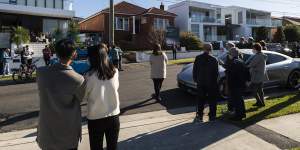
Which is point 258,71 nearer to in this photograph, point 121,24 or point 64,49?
point 64,49

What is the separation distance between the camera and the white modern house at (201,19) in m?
52.3

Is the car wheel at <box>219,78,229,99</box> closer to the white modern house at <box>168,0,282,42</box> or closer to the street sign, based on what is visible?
the street sign

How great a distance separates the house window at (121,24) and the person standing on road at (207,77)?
3742 cm

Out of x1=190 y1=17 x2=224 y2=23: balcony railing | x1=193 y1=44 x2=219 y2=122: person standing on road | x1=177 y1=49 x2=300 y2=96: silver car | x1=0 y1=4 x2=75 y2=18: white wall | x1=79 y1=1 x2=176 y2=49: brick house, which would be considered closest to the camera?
x1=193 y1=44 x2=219 y2=122: person standing on road

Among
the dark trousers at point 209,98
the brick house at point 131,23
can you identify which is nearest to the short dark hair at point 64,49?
the dark trousers at point 209,98

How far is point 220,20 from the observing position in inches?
2274

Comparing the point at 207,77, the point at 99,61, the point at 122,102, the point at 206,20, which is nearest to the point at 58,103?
the point at 99,61

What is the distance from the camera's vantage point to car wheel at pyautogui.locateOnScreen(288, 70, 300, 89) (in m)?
11.6

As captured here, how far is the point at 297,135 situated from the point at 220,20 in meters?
53.1

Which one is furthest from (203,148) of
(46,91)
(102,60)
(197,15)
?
(197,15)

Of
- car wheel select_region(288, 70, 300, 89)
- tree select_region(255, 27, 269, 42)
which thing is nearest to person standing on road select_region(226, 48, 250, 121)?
car wheel select_region(288, 70, 300, 89)

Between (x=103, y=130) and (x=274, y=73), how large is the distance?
8202 millimetres

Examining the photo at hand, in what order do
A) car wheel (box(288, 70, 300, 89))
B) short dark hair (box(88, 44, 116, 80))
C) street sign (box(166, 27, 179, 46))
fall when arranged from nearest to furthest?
short dark hair (box(88, 44, 116, 80)) < car wheel (box(288, 70, 300, 89)) < street sign (box(166, 27, 179, 46))

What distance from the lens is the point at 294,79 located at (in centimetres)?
1170
